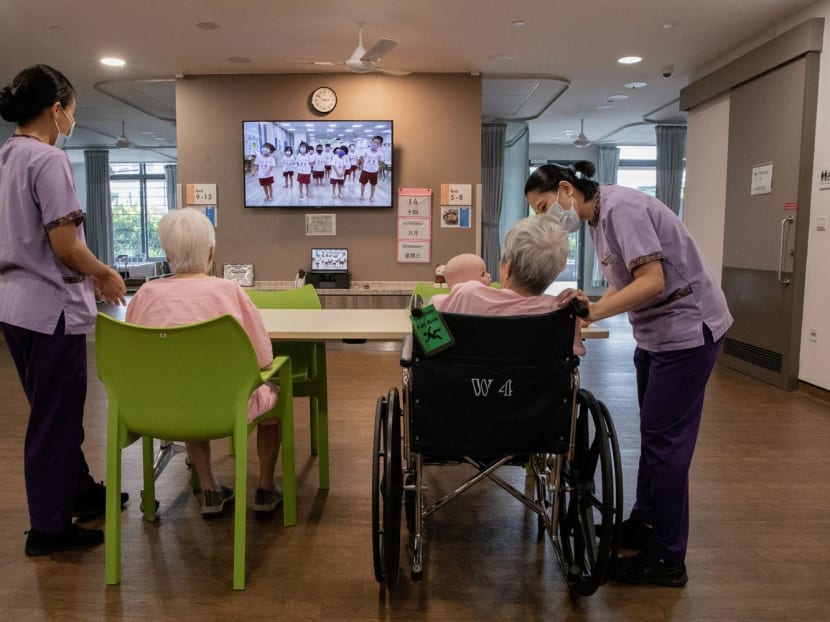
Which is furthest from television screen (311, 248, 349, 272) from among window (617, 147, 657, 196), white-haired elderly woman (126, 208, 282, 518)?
window (617, 147, 657, 196)

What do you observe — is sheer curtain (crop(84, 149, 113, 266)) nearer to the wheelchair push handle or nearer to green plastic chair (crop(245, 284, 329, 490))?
green plastic chair (crop(245, 284, 329, 490))

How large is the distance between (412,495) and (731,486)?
1.54 metres

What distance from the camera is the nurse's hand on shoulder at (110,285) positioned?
7.02ft

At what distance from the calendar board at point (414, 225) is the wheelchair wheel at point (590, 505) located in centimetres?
459

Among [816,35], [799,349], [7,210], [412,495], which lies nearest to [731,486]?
[412,495]

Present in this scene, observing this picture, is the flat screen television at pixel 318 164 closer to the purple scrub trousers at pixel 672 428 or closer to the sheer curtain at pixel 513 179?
the sheer curtain at pixel 513 179

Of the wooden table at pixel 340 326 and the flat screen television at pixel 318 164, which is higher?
the flat screen television at pixel 318 164

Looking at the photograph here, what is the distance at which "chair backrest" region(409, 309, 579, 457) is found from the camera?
5.73 ft

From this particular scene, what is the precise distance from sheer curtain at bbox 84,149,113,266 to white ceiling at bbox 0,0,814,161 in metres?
6.44

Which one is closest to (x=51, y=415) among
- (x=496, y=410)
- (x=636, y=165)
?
(x=496, y=410)

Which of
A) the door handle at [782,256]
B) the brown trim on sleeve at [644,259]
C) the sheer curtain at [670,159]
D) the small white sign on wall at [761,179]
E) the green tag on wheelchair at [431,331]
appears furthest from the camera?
Result: the sheer curtain at [670,159]

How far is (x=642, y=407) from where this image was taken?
2.10 metres

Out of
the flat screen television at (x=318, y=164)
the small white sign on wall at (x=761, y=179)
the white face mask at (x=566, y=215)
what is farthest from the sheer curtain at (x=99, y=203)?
the white face mask at (x=566, y=215)

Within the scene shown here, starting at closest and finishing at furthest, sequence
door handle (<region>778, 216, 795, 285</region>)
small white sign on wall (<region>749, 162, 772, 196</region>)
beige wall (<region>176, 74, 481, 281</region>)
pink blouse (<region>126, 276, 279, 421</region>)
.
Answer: pink blouse (<region>126, 276, 279, 421</region>)
door handle (<region>778, 216, 795, 285</region>)
small white sign on wall (<region>749, 162, 772, 196</region>)
beige wall (<region>176, 74, 481, 281</region>)
